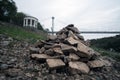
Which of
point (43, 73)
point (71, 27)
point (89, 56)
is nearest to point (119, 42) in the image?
point (71, 27)

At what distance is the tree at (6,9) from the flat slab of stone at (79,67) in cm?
1672

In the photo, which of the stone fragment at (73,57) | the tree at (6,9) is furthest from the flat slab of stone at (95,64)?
the tree at (6,9)

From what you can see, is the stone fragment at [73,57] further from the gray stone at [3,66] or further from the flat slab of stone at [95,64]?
the gray stone at [3,66]

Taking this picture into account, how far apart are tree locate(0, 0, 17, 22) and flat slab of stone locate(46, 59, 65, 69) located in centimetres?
1632

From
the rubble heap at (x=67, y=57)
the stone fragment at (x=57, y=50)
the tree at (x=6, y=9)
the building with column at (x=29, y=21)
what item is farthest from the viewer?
the building with column at (x=29, y=21)

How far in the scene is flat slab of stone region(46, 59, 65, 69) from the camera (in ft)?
26.1

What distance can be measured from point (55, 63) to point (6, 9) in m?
16.9

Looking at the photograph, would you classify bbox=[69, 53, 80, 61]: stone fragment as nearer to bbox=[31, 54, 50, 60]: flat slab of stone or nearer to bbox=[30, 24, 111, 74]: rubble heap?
bbox=[30, 24, 111, 74]: rubble heap

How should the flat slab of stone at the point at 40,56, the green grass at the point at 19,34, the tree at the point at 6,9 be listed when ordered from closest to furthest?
1. the flat slab of stone at the point at 40,56
2. the green grass at the point at 19,34
3. the tree at the point at 6,9

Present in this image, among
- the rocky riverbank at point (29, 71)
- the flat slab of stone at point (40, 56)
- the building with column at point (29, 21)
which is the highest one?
the building with column at point (29, 21)

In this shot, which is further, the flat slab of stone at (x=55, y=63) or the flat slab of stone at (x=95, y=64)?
the flat slab of stone at (x=95, y=64)

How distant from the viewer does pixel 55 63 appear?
8117mm

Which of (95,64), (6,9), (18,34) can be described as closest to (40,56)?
(95,64)

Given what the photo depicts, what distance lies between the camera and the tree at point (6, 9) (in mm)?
22625
